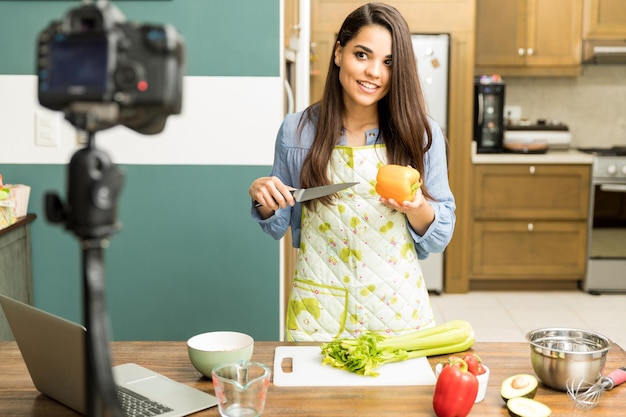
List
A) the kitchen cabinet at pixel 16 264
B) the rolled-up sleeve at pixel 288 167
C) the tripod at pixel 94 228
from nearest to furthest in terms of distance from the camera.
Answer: the tripod at pixel 94 228 < the rolled-up sleeve at pixel 288 167 < the kitchen cabinet at pixel 16 264

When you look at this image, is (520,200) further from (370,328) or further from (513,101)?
(370,328)

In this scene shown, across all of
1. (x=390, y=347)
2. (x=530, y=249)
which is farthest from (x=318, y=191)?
(x=530, y=249)

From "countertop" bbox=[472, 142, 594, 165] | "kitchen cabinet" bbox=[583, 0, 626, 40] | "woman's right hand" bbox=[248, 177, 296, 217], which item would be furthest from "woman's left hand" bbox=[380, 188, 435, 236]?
"kitchen cabinet" bbox=[583, 0, 626, 40]

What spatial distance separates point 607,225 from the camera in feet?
15.9

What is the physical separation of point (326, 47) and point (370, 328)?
313cm

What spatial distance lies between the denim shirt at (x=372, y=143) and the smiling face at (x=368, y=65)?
15 cm

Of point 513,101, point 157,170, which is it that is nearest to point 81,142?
point 157,170

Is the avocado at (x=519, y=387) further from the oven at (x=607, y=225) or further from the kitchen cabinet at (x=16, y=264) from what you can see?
the oven at (x=607, y=225)

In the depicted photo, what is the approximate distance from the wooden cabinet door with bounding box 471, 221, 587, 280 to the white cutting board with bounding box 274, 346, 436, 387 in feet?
11.6

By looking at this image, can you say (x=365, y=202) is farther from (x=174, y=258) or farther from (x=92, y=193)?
(x=92, y=193)

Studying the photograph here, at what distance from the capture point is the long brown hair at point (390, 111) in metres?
1.84

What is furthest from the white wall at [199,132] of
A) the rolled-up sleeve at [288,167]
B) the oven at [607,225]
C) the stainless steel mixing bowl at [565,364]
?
the oven at [607,225]

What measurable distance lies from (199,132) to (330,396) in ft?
4.88

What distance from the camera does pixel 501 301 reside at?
4785 mm
